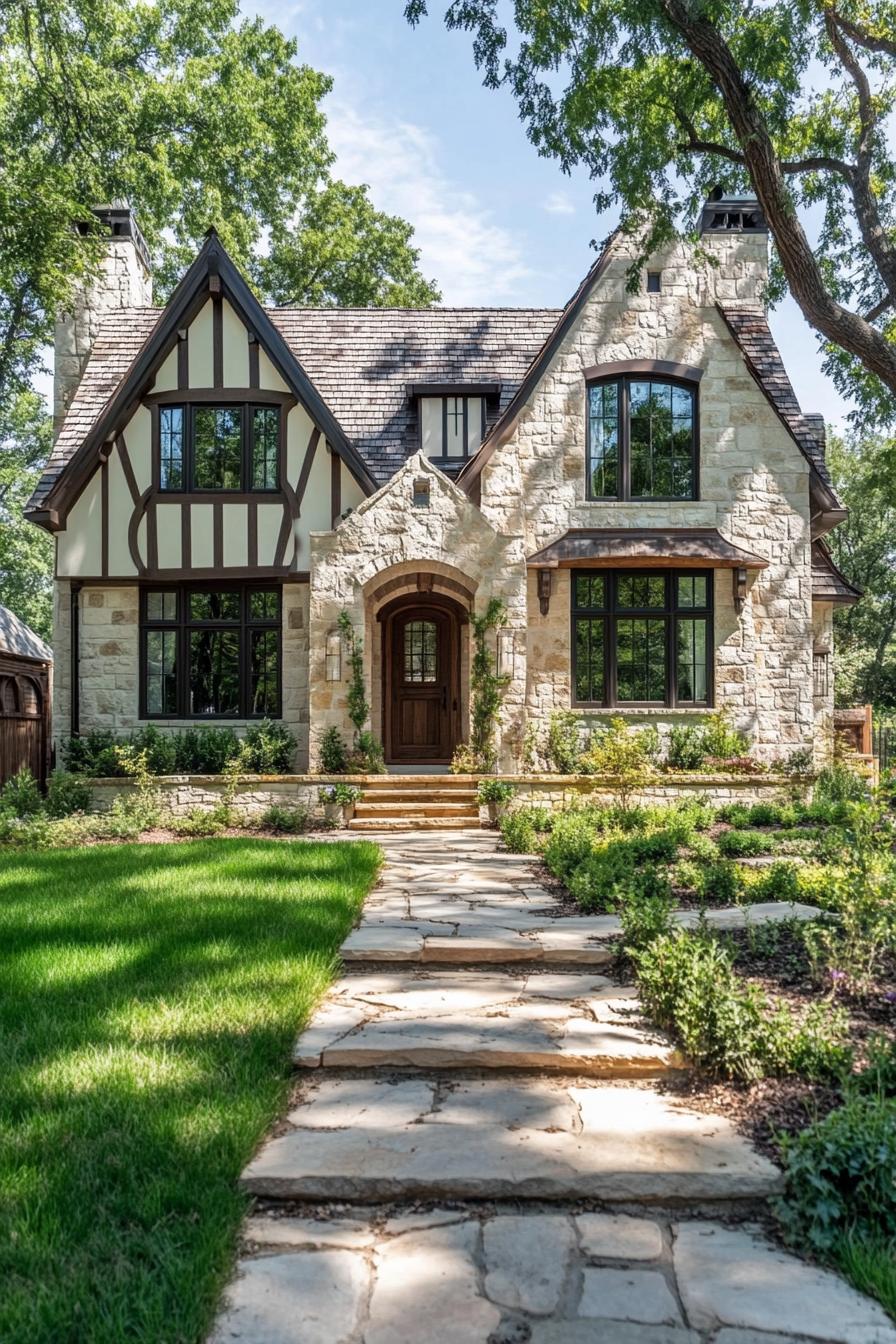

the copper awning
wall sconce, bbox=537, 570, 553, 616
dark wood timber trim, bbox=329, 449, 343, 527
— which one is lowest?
wall sconce, bbox=537, 570, 553, 616

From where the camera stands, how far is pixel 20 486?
33.7 meters

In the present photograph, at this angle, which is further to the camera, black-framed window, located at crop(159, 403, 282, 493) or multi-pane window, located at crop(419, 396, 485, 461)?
multi-pane window, located at crop(419, 396, 485, 461)

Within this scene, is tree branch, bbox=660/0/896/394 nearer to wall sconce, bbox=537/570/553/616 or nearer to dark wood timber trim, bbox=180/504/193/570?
wall sconce, bbox=537/570/553/616

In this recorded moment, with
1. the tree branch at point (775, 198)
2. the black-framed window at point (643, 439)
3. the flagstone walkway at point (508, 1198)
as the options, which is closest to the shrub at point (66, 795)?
the flagstone walkway at point (508, 1198)

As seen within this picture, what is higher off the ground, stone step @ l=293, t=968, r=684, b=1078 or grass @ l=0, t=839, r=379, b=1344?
grass @ l=0, t=839, r=379, b=1344

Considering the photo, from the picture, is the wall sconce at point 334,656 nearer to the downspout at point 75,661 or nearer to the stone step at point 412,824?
the stone step at point 412,824

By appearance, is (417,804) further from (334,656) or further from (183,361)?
(183,361)

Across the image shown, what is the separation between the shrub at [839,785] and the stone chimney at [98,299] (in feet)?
42.4

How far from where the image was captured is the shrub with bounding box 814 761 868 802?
11.2 metres

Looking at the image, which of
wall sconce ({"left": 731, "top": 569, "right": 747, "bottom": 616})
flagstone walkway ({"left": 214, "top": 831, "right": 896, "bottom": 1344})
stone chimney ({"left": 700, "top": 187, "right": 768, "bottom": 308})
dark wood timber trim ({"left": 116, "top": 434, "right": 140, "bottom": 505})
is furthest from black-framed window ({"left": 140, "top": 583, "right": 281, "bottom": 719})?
flagstone walkway ({"left": 214, "top": 831, "right": 896, "bottom": 1344})

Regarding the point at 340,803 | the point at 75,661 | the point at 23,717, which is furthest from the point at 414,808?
the point at 23,717

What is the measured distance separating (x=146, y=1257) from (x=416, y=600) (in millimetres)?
12383

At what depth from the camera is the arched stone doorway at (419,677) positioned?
14258 mm

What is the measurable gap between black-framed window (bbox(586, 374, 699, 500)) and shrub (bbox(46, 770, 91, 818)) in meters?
8.29
